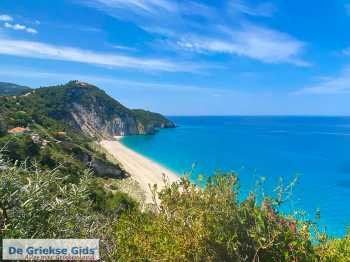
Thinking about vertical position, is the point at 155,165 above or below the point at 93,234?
below

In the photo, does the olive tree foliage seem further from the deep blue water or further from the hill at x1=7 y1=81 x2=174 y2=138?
the hill at x1=7 y1=81 x2=174 y2=138

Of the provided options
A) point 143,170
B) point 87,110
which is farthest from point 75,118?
point 143,170

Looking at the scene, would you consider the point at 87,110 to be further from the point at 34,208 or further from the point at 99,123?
the point at 34,208

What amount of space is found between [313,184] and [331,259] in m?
67.1

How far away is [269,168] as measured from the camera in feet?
286

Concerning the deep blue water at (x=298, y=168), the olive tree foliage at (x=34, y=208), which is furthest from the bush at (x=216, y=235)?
the deep blue water at (x=298, y=168)

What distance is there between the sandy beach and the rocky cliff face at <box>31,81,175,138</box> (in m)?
39.6

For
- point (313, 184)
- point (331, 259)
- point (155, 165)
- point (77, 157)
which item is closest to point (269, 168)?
point (313, 184)

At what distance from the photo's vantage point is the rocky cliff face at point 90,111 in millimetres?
147875

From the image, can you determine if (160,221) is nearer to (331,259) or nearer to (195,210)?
(195,210)

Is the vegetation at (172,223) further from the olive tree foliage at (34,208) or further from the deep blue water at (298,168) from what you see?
the deep blue water at (298,168)

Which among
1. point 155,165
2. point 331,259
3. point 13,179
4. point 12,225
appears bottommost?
point 155,165

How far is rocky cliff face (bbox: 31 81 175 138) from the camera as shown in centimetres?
14788

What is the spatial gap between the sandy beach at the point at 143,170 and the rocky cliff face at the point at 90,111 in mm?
39558
